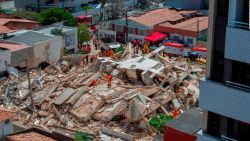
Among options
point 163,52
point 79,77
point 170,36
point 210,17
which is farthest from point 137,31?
point 210,17

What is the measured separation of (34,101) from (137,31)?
61.2ft

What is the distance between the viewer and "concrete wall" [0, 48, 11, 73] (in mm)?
32688

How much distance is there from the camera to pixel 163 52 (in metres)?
40.3

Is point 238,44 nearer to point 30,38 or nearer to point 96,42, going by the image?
point 30,38

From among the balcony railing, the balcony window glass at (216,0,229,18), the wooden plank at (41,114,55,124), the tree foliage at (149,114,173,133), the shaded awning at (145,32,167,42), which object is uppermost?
the balcony window glass at (216,0,229,18)

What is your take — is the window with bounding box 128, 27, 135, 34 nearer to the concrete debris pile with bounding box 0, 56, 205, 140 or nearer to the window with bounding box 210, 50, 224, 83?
the concrete debris pile with bounding box 0, 56, 205, 140

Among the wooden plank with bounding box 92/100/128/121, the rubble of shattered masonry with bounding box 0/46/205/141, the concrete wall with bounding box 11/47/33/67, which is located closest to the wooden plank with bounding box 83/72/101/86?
the rubble of shattered masonry with bounding box 0/46/205/141

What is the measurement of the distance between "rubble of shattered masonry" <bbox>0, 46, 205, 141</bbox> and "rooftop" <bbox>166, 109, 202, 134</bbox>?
6408 mm

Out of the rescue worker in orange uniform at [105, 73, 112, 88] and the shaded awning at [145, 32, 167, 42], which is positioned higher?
the shaded awning at [145, 32, 167, 42]

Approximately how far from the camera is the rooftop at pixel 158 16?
156 ft

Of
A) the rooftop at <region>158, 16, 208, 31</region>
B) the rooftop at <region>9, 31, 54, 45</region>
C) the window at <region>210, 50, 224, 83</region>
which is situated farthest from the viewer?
the rooftop at <region>158, 16, 208, 31</region>

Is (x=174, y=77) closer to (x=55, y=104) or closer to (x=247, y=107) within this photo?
(x=55, y=104)

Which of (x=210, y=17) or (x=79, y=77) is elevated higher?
(x=210, y=17)

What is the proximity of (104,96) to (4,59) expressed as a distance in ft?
27.8
